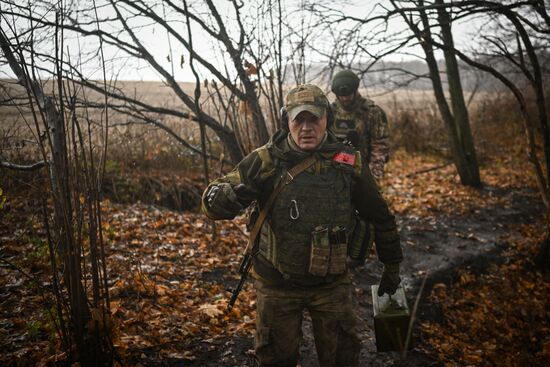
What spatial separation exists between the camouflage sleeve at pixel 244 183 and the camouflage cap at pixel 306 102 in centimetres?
32

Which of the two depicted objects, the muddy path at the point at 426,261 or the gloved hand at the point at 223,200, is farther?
the muddy path at the point at 426,261


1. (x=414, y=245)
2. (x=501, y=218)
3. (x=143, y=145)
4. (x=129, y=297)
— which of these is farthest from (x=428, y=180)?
(x=129, y=297)

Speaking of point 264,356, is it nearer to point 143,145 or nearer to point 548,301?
point 548,301

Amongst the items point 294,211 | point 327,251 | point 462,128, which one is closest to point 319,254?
point 327,251

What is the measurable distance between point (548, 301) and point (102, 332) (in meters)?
4.88

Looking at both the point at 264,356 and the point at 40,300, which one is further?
the point at 40,300

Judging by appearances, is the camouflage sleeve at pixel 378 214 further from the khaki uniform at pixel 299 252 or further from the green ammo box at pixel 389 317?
the green ammo box at pixel 389 317

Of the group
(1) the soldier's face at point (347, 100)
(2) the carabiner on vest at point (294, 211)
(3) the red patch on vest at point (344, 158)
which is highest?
(1) the soldier's face at point (347, 100)

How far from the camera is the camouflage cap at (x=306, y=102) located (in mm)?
2271

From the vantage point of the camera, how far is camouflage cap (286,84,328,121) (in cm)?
227

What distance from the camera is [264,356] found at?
7.32ft

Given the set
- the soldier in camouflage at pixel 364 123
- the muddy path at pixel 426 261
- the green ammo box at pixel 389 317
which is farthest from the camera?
the soldier in camouflage at pixel 364 123

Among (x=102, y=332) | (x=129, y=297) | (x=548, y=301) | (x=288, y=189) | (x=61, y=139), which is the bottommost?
(x=548, y=301)

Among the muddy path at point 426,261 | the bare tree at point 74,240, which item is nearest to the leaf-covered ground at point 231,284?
the muddy path at point 426,261
